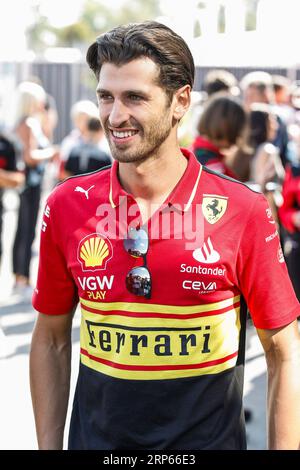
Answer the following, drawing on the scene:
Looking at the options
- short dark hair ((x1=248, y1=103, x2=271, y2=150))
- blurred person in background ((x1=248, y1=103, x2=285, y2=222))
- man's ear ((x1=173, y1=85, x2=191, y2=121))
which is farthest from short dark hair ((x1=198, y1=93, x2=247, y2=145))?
man's ear ((x1=173, y1=85, x2=191, y2=121))

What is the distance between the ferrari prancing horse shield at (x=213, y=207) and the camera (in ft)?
7.30

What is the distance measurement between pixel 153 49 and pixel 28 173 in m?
6.94

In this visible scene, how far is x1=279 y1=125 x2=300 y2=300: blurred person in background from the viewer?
5.55m

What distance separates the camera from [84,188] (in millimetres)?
2359

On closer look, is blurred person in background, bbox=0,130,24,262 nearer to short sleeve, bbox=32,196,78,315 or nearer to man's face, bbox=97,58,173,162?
short sleeve, bbox=32,196,78,315

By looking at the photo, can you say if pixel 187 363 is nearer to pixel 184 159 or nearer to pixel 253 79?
pixel 184 159

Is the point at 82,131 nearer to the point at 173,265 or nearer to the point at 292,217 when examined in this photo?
the point at 292,217

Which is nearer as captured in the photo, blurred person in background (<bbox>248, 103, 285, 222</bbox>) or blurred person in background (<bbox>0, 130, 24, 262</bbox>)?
blurred person in background (<bbox>248, 103, 285, 222</bbox>)

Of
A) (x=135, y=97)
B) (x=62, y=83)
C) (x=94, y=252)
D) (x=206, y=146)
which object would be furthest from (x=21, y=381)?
(x=62, y=83)

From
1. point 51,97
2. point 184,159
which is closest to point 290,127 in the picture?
point 184,159

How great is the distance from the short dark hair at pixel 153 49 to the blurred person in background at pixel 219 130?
3002mm

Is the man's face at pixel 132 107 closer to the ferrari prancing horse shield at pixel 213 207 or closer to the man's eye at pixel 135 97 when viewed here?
the man's eye at pixel 135 97
